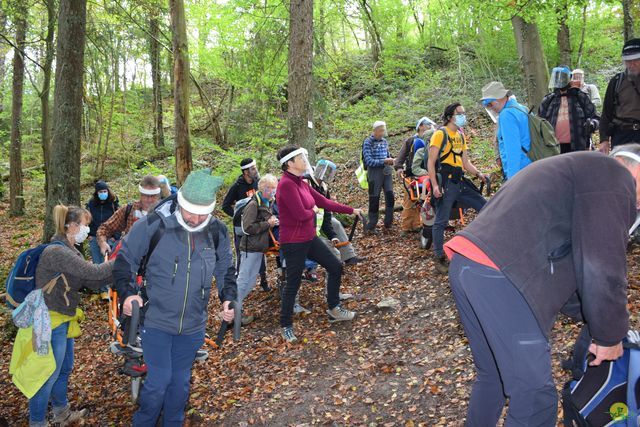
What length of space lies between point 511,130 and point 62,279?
4882mm

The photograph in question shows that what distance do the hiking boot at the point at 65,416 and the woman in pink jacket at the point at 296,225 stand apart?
2401 millimetres

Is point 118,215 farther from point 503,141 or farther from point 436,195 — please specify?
point 503,141

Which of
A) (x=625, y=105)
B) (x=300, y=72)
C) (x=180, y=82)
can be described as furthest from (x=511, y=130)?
(x=180, y=82)

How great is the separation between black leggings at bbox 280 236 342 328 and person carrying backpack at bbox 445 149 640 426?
11.2 ft

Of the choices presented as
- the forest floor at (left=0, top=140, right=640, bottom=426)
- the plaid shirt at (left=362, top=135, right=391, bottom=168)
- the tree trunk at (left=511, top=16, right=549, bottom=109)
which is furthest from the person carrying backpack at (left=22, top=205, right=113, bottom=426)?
the tree trunk at (left=511, top=16, right=549, bottom=109)

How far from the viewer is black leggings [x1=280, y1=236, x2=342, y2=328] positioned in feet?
18.8

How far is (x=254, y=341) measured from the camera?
6.31 m

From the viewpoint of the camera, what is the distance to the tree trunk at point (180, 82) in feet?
36.7

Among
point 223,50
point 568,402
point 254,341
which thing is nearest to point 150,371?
point 254,341

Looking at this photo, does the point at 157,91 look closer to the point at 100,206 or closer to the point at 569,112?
the point at 100,206

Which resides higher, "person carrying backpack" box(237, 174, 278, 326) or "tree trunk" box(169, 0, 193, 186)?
"tree trunk" box(169, 0, 193, 186)

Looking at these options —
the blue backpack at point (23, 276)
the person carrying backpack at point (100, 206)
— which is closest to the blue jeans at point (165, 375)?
the blue backpack at point (23, 276)

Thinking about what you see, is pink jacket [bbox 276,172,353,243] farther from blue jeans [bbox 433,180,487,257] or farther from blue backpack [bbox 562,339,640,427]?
blue backpack [bbox 562,339,640,427]

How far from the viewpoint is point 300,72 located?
887 centimetres
